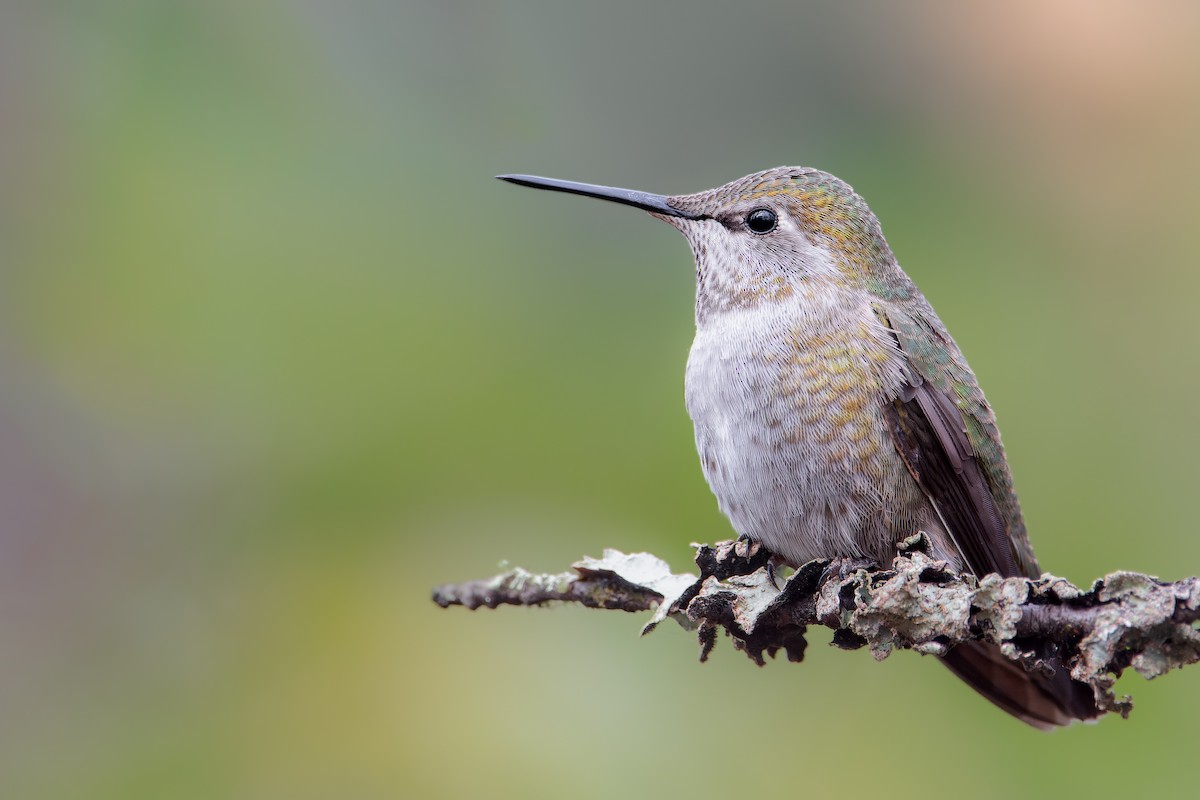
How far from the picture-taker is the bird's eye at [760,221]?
2725 millimetres

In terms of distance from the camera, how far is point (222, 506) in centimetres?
359

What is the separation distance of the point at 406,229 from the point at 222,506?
1069 millimetres

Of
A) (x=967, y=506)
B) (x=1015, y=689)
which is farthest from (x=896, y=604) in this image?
(x=1015, y=689)

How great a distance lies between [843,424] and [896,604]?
2.47 ft

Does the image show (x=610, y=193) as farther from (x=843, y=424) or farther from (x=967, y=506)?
(x=967, y=506)

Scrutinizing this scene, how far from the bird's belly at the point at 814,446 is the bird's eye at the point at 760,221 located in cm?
35

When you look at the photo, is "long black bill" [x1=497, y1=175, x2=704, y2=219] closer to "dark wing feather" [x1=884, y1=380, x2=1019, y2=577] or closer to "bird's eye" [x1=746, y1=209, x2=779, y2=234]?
"bird's eye" [x1=746, y1=209, x2=779, y2=234]

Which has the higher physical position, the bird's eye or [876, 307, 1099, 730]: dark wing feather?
the bird's eye

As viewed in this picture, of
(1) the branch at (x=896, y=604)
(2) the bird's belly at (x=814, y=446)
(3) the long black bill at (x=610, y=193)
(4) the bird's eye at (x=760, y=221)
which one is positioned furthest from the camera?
(4) the bird's eye at (x=760, y=221)

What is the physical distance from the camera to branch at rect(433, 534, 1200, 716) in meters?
1.36

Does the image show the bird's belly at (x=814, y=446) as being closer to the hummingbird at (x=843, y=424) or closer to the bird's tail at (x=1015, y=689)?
the hummingbird at (x=843, y=424)

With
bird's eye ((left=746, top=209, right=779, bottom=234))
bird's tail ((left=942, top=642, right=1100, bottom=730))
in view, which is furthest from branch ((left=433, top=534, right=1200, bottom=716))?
bird's eye ((left=746, top=209, right=779, bottom=234))

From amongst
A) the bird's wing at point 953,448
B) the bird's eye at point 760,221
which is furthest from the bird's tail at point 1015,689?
the bird's eye at point 760,221

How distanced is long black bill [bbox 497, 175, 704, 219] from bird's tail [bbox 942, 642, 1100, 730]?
3.87 feet
